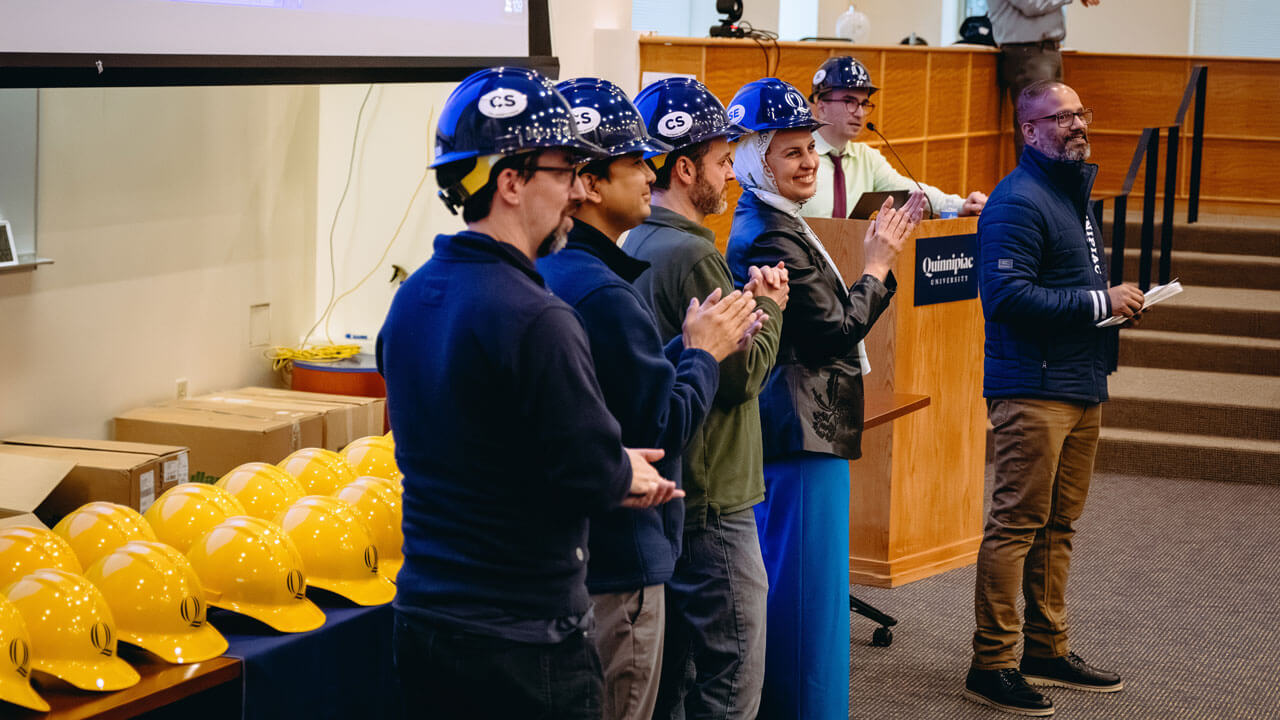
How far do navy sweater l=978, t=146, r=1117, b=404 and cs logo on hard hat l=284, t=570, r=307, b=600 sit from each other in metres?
1.98

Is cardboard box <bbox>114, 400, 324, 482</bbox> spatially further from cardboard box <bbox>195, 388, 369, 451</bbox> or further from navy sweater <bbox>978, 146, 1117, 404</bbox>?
navy sweater <bbox>978, 146, 1117, 404</bbox>

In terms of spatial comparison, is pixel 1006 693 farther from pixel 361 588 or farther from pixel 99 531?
pixel 99 531

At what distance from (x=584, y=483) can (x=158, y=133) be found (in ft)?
8.99

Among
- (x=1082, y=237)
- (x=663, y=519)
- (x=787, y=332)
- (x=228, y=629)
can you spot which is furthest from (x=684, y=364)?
(x=1082, y=237)

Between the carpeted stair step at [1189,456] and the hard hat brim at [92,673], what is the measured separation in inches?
207

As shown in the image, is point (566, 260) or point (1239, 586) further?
point (1239, 586)

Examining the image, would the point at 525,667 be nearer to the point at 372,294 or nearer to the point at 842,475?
the point at 842,475

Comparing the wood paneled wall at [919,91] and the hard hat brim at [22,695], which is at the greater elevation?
the wood paneled wall at [919,91]

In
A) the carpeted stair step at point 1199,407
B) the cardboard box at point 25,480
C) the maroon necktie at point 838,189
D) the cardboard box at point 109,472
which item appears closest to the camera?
the cardboard box at point 25,480

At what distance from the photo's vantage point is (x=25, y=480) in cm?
281

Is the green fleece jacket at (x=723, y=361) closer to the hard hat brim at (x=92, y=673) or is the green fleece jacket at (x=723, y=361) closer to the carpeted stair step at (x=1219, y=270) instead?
the hard hat brim at (x=92, y=673)

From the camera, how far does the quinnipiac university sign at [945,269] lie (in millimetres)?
4434

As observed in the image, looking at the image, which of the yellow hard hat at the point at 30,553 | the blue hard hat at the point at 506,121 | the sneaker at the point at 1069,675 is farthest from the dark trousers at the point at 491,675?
the sneaker at the point at 1069,675

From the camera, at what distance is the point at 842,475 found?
2.93m
